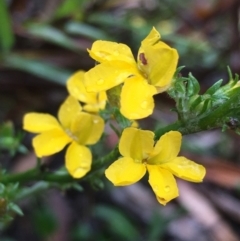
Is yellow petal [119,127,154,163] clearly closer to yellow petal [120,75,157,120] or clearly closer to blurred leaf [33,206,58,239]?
yellow petal [120,75,157,120]

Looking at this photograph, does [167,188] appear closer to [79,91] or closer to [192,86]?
[192,86]

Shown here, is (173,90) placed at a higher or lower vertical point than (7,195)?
higher

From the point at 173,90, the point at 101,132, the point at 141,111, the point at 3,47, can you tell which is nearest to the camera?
the point at 141,111

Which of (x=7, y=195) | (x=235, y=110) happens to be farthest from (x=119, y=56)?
(x=7, y=195)

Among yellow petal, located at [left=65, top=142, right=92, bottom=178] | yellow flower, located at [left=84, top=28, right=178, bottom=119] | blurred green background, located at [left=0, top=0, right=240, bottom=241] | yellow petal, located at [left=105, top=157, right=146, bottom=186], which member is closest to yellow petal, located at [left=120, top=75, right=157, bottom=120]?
yellow flower, located at [left=84, top=28, right=178, bottom=119]

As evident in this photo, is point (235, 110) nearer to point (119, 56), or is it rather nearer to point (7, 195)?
point (119, 56)

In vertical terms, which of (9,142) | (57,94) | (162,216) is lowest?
(162,216)

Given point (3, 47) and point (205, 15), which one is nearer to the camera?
point (3, 47)
